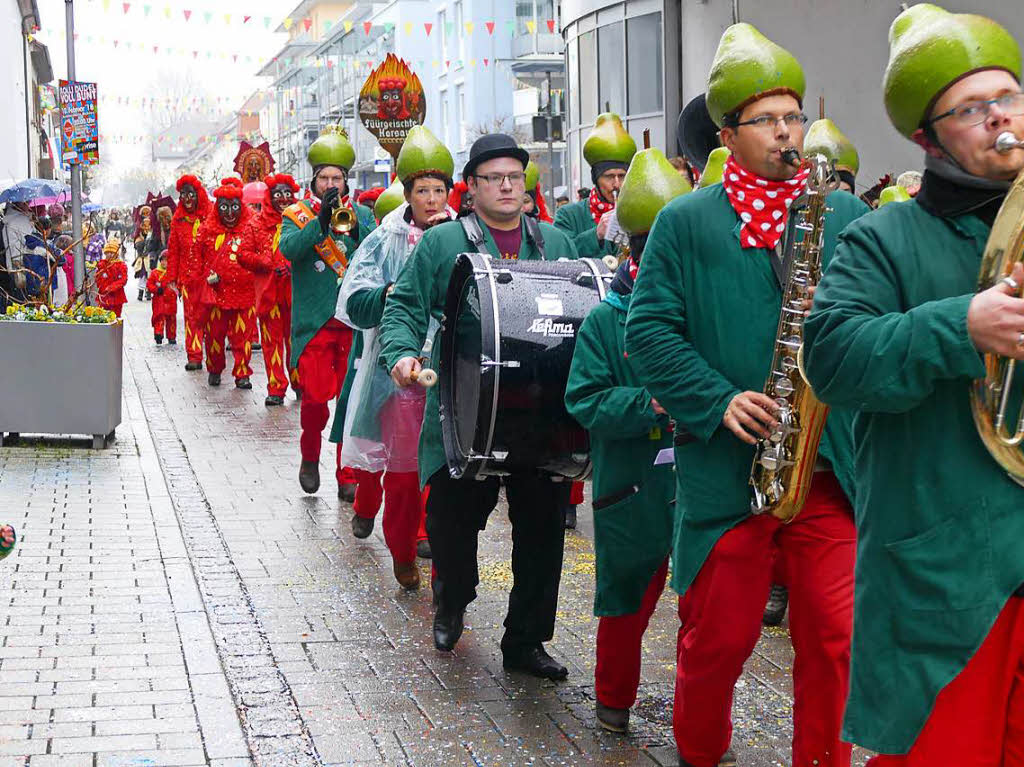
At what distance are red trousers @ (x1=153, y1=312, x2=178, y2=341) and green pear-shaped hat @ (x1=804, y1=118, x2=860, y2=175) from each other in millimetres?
14786

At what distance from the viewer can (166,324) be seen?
72.7 feet

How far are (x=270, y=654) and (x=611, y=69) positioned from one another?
21.7m

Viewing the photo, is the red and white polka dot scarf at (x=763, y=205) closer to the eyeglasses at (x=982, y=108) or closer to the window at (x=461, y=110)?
the eyeglasses at (x=982, y=108)

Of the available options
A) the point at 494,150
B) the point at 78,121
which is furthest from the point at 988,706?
the point at 78,121

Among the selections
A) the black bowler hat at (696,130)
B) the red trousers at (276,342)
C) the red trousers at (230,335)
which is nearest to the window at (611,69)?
the red trousers at (230,335)

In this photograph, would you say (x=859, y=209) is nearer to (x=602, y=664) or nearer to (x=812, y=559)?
(x=812, y=559)

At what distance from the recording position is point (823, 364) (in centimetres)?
297

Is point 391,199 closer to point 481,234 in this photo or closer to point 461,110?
point 481,234

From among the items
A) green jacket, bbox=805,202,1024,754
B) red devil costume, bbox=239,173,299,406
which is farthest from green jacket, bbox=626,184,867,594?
red devil costume, bbox=239,173,299,406

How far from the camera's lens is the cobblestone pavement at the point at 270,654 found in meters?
4.87

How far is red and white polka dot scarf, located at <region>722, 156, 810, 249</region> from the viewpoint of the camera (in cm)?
402

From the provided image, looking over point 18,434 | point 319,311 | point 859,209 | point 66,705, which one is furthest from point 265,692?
point 18,434

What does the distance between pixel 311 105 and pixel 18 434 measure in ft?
206

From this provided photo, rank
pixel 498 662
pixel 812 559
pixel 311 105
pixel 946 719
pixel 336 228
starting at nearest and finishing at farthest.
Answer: pixel 946 719 → pixel 812 559 → pixel 498 662 → pixel 336 228 → pixel 311 105
